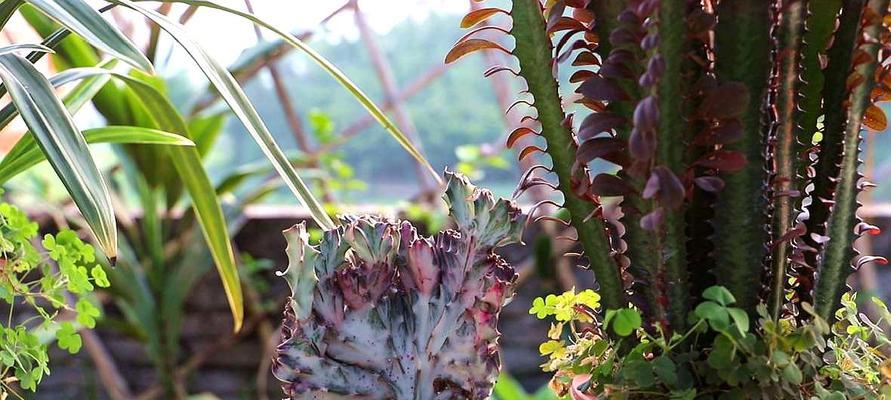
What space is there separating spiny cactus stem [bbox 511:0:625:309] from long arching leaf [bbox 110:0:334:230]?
174mm

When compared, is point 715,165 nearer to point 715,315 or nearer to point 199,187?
point 715,315

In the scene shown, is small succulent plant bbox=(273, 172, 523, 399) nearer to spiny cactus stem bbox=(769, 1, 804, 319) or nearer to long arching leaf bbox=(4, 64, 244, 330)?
spiny cactus stem bbox=(769, 1, 804, 319)

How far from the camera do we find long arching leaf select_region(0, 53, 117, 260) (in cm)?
51

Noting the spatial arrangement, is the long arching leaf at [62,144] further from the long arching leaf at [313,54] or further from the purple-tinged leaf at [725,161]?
the purple-tinged leaf at [725,161]

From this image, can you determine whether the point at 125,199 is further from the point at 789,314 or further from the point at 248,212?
the point at 789,314

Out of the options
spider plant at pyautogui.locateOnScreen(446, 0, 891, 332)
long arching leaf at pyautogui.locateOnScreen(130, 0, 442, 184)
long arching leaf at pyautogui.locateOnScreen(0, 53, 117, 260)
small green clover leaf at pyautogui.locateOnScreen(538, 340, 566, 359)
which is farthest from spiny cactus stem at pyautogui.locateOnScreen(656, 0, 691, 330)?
long arching leaf at pyautogui.locateOnScreen(0, 53, 117, 260)

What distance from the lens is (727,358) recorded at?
0.48m

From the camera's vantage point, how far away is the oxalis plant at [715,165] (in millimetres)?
455

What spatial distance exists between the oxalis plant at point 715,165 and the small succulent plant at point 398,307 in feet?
0.21

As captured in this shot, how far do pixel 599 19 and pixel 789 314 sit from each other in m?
0.24

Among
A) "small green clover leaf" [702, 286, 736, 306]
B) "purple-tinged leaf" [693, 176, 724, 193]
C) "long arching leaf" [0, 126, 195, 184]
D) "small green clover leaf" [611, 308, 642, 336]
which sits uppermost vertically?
"purple-tinged leaf" [693, 176, 724, 193]

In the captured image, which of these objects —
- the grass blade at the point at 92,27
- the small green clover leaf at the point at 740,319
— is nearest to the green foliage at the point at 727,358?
Answer: the small green clover leaf at the point at 740,319

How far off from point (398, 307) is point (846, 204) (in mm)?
288

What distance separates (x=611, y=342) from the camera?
0.55 meters
